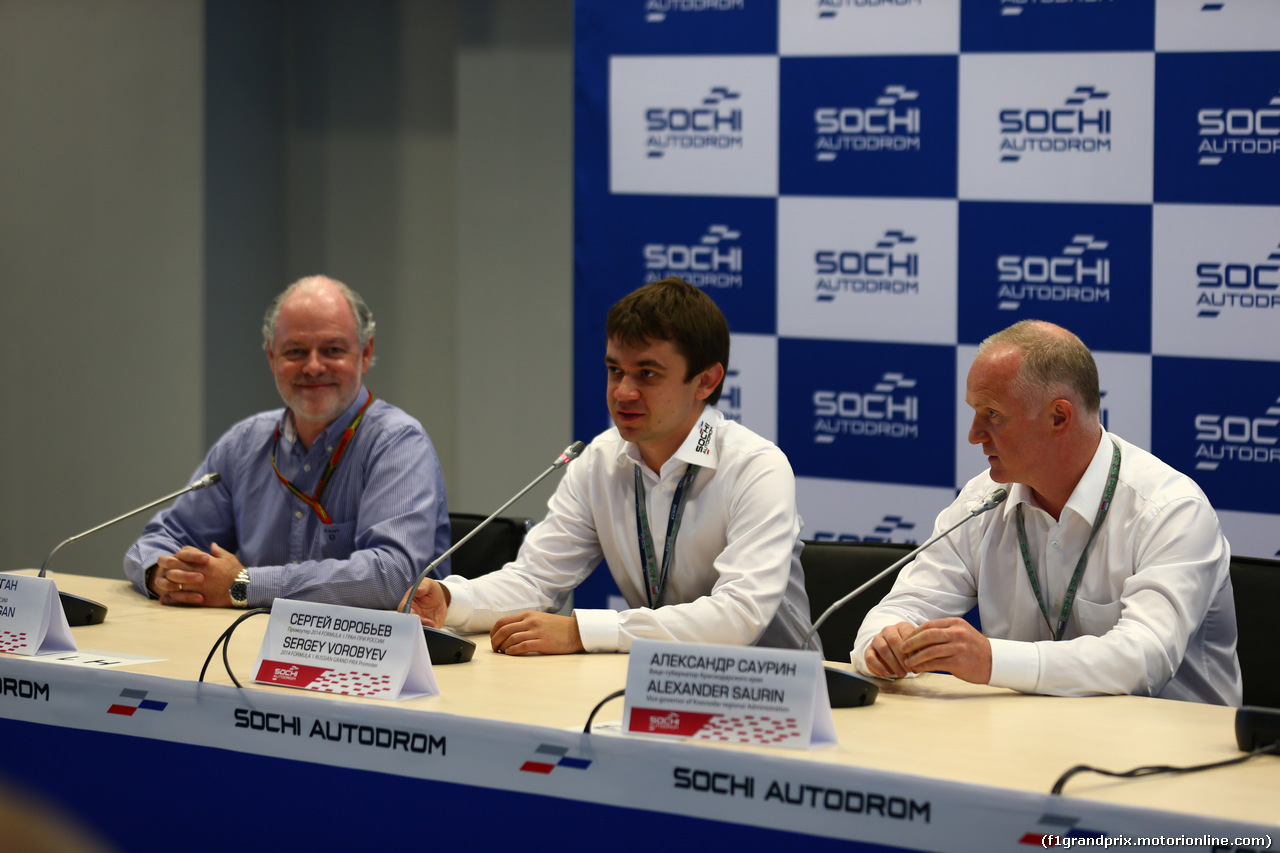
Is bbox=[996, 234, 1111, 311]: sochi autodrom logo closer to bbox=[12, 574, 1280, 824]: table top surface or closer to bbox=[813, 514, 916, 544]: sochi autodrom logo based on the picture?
bbox=[813, 514, 916, 544]: sochi autodrom logo

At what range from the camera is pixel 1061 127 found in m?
3.20

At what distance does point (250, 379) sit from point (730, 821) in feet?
12.0

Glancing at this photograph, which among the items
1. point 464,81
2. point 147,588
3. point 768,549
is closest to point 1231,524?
point 768,549

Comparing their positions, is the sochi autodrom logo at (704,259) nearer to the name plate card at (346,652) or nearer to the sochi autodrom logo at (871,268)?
the sochi autodrom logo at (871,268)

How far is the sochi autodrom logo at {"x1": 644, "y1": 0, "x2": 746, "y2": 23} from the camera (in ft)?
11.4

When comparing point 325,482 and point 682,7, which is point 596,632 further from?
point 682,7

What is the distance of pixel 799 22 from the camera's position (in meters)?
3.43

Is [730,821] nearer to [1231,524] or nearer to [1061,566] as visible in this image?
[1061,566]

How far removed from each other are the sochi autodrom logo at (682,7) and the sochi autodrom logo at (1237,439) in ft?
5.33

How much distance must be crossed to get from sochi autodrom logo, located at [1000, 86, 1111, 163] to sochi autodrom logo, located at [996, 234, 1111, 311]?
0.23 m

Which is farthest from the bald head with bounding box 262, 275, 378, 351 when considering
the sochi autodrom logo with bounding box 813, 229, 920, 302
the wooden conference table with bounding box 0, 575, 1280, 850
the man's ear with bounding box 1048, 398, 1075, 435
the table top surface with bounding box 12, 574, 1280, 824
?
the man's ear with bounding box 1048, 398, 1075, 435

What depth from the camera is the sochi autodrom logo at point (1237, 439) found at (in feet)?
10.0

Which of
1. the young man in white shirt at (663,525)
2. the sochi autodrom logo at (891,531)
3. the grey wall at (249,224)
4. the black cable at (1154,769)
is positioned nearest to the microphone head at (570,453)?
the young man in white shirt at (663,525)

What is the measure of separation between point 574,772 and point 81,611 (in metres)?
1.19
